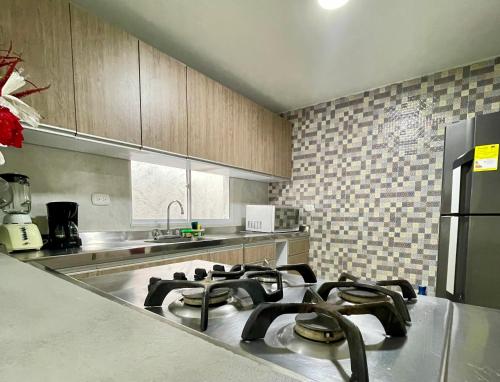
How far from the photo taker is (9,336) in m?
0.24

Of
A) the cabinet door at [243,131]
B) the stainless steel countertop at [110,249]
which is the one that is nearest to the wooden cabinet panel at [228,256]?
the stainless steel countertop at [110,249]

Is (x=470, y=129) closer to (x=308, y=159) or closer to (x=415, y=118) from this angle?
(x=415, y=118)

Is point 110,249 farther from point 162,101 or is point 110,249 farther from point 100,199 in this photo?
point 162,101

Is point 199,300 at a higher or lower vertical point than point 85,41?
lower

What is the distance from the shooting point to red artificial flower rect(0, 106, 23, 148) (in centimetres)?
67

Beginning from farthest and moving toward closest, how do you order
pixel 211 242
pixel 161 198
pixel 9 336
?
1. pixel 161 198
2. pixel 211 242
3. pixel 9 336

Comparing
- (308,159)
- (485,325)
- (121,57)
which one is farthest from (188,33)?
(485,325)

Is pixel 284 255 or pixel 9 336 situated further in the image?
pixel 284 255

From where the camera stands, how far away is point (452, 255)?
5.05 feet

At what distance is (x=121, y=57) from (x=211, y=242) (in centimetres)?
130

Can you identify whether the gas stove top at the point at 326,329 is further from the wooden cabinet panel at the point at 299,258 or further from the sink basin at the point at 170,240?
the wooden cabinet panel at the point at 299,258

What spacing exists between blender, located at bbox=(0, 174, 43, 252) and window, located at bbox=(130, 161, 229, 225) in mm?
735

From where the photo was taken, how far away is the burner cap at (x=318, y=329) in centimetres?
34

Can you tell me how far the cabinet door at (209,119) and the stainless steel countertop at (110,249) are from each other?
68cm
